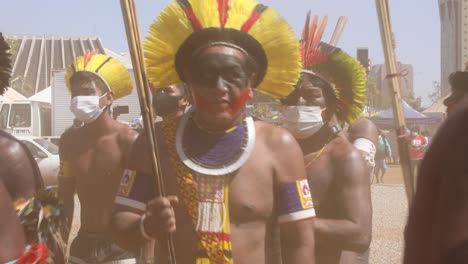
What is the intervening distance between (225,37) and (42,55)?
7098cm

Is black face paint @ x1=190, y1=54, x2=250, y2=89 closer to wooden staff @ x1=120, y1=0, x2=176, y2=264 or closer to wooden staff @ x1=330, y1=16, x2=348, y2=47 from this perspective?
wooden staff @ x1=120, y1=0, x2=176, y2=264

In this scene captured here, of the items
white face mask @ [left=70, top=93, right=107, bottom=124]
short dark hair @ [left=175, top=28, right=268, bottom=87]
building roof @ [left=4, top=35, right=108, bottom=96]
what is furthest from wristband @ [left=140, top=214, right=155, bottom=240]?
building roof @ [left=4, top=35, right=108, bottom=96]

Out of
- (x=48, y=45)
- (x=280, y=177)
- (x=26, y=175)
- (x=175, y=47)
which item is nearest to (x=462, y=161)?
(x=280, y=177)

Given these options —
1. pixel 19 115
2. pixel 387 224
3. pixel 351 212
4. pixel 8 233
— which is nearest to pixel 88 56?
pixel 351 212

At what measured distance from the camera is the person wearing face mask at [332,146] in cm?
493

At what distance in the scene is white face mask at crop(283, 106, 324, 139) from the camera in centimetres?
519

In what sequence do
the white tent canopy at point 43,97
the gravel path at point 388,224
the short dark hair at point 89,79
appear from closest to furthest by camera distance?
the short dark hair at point 89,79 < the gravel path at point 388,224 < the white tent canopy at point 43,97

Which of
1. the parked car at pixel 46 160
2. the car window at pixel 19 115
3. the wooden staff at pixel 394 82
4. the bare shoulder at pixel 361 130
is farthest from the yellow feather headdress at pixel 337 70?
the car window at pixel 19 115

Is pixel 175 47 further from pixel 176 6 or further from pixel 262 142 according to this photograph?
pixel 262 142

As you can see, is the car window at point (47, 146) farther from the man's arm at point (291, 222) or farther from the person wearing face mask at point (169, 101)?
the man's arm at point (291, 222)

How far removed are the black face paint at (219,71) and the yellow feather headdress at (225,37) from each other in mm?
106

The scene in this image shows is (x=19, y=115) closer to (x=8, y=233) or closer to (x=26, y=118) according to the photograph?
(x=26, y=118)

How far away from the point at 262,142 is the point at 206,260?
1.95 feet

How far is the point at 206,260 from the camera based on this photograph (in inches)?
153
